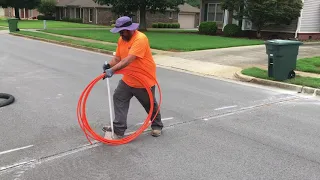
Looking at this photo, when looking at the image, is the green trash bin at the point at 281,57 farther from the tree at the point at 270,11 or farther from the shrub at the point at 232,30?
the shrub at the point at 232,30

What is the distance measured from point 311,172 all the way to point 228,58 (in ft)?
35.8

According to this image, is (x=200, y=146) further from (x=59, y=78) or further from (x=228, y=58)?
(x=228, y=58)

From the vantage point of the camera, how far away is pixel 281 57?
962 cm

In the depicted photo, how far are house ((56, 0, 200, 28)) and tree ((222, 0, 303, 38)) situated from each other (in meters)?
21.8

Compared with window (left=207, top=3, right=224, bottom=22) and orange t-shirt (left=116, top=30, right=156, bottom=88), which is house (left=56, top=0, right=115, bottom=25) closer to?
window (left=207, top=3, right=224, bottom=22)

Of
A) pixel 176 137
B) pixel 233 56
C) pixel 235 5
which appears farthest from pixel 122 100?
pixel 235 5

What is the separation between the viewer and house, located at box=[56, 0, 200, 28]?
4750 centimetres

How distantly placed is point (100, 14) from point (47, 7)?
46.0 ft

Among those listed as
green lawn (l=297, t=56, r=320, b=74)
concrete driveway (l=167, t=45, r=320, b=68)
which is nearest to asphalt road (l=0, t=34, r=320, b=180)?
green lawn (l=297, t=56, r=320, b=74)

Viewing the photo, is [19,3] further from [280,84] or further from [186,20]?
[280,84]

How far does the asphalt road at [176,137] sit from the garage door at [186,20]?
44.4 metres

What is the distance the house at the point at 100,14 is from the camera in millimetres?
47500

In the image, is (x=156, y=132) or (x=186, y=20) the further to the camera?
(x=186, y=20)

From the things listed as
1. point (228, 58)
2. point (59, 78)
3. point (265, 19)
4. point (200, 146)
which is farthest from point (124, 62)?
point (265, 19)
